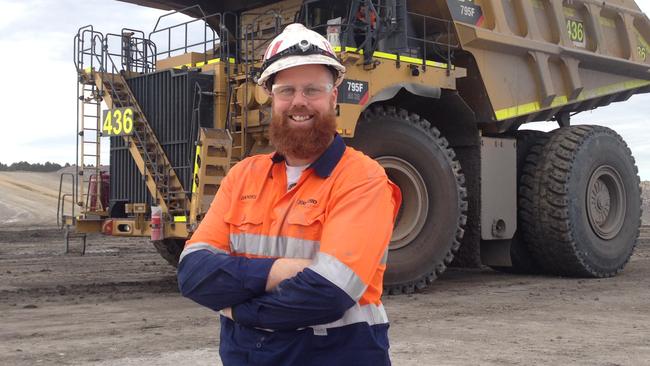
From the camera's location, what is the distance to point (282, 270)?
2.29m

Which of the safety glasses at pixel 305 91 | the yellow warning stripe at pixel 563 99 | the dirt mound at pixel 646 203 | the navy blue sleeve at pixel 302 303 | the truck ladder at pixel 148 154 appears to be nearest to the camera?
the navy blue sleeve at pixel 302 303

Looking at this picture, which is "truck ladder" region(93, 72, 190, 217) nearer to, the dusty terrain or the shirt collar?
the dusty terrain

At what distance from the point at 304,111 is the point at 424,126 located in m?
6.24

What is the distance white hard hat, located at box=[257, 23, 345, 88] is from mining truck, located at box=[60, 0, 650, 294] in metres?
5.15

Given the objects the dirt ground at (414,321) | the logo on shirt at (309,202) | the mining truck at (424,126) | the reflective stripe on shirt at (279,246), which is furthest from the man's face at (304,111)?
the mining truck at (424,126)

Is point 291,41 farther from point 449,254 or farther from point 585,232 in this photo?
point 585,232

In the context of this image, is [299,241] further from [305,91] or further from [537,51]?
[537,51]

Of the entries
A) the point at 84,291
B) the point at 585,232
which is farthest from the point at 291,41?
the point at 585,232

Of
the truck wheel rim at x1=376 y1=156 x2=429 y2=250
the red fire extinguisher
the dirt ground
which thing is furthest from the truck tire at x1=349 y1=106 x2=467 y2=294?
the red fire extinguisher

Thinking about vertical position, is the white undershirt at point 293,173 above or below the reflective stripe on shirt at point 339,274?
above

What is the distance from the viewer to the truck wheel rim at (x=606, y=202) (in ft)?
33.9

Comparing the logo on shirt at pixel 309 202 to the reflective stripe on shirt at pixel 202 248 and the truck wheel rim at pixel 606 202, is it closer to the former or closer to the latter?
the reflective stripe on shirt at pixel 202 248

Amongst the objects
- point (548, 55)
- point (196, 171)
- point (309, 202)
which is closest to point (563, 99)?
point (548, 55)

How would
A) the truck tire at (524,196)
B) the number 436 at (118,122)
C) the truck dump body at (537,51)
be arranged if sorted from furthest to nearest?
the truck tire at (524,196), the truck dump body at (537,51), the number 436 at (118,122)
